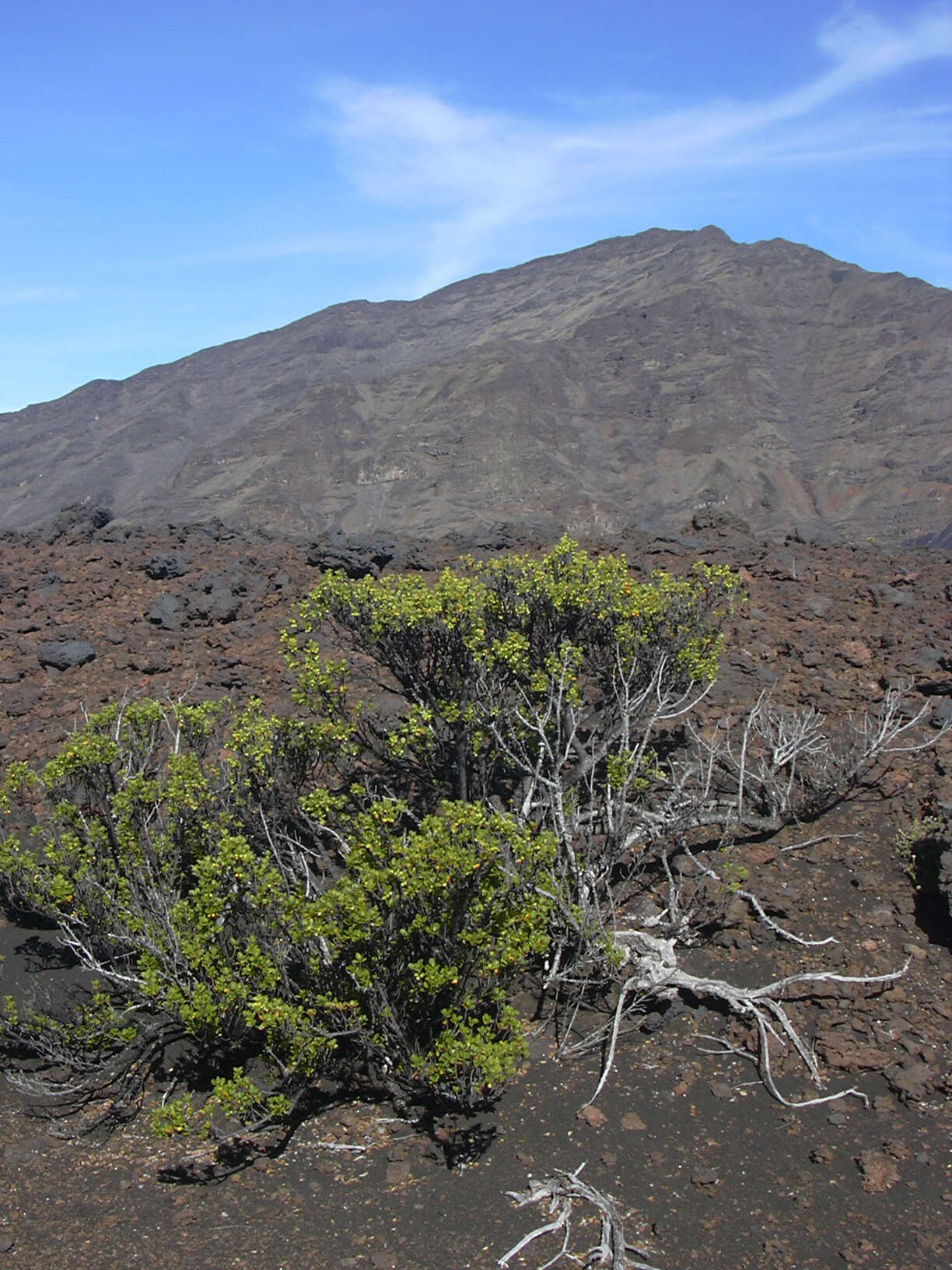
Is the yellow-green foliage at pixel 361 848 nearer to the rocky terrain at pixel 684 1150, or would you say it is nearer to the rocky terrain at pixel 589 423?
the rocky terrain at pixel 684 1150

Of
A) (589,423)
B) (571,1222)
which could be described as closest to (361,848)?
(571,1222)

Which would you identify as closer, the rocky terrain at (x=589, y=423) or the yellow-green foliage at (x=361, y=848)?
the yellow-green foliage at (x=361, y=848)

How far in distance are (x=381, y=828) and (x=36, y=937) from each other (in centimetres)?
429

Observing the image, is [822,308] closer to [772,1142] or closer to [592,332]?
[592,332]

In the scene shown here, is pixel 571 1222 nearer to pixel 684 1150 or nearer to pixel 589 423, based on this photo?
pixel 684 1150

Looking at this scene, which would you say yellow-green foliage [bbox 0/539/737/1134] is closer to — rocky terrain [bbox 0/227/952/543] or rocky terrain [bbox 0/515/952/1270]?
rocky terrain [bbox 0/515/952/1270]

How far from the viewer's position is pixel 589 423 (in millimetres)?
67375

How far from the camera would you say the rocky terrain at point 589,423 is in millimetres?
55375

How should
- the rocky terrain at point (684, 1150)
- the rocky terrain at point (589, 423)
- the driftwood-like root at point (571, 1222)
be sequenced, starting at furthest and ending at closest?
1. the rocky terrain at point (589, 423)
2. the rocky terrain at point (684, 1150)
3. the driftwood-like root at point (571, 1222)

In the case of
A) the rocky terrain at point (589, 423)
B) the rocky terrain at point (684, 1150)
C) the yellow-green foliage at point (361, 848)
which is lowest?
the rocky terrain at point (684, 1150)

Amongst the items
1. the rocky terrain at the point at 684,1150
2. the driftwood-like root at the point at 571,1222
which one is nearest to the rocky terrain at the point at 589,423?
the rocky terrain at the point at 684,1150

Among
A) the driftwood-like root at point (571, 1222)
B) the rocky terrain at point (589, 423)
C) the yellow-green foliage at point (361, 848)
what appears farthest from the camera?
the rocky terrain at point (589, 423)

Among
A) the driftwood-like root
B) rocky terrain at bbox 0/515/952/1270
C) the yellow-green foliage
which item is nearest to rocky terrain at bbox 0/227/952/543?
the yellow-green foliage

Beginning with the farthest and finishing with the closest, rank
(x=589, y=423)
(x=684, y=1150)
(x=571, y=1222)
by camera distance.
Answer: (x=589, y=423), (x=684, y=1150), (x=571, y=1222)
